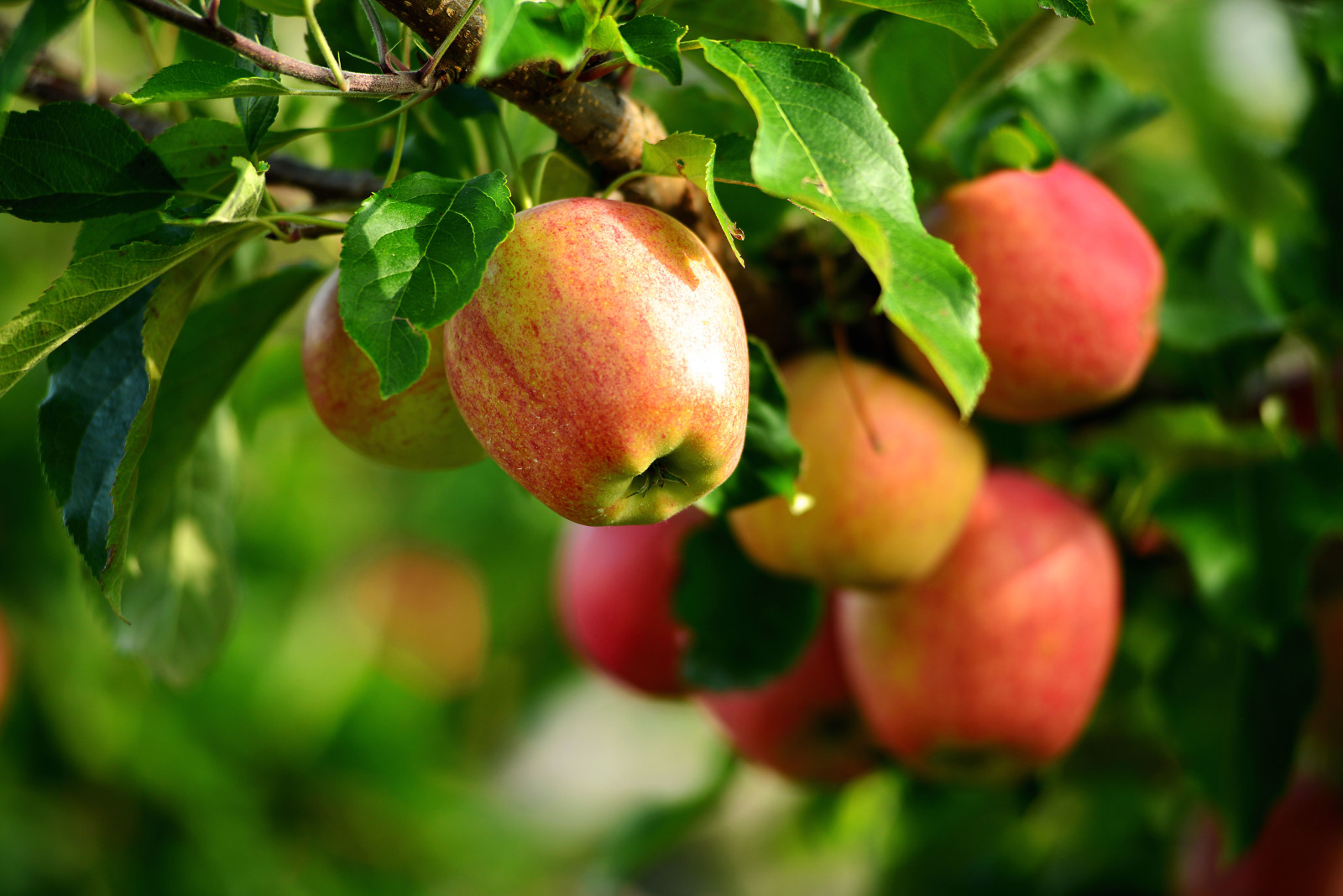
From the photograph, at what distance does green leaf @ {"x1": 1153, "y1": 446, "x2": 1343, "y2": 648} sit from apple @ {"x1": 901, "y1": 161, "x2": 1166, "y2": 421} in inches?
6.2

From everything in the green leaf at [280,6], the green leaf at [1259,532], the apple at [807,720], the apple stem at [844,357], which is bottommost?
the apple at [807,720]

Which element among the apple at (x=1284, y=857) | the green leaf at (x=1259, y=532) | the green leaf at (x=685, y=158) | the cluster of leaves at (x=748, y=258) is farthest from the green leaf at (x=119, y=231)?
the apple at (x=1284, y=857)

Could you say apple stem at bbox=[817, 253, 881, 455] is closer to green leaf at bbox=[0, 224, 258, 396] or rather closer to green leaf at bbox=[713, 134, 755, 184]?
green leaf at bbox=[713, 134, 755, 184]

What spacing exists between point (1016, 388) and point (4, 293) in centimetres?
152

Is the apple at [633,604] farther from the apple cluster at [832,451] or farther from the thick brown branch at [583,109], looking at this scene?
the thick brown branch at [583,109]

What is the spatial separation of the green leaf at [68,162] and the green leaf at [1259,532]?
716mm

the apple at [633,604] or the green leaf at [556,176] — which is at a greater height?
the green leaf at [556,176]

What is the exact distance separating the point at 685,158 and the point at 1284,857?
38.0 inches

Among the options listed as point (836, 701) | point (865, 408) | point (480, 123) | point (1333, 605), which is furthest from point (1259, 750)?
point (480, 123)

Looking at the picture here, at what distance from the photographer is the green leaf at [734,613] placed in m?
0.78

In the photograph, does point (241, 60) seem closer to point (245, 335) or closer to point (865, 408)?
point (245, 335)

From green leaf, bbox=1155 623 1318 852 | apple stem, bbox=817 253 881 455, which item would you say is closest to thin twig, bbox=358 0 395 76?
apple stem, bbox=817 253 881 455

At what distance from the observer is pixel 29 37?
39cm

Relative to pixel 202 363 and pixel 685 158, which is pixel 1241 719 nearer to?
pixel 685 158
